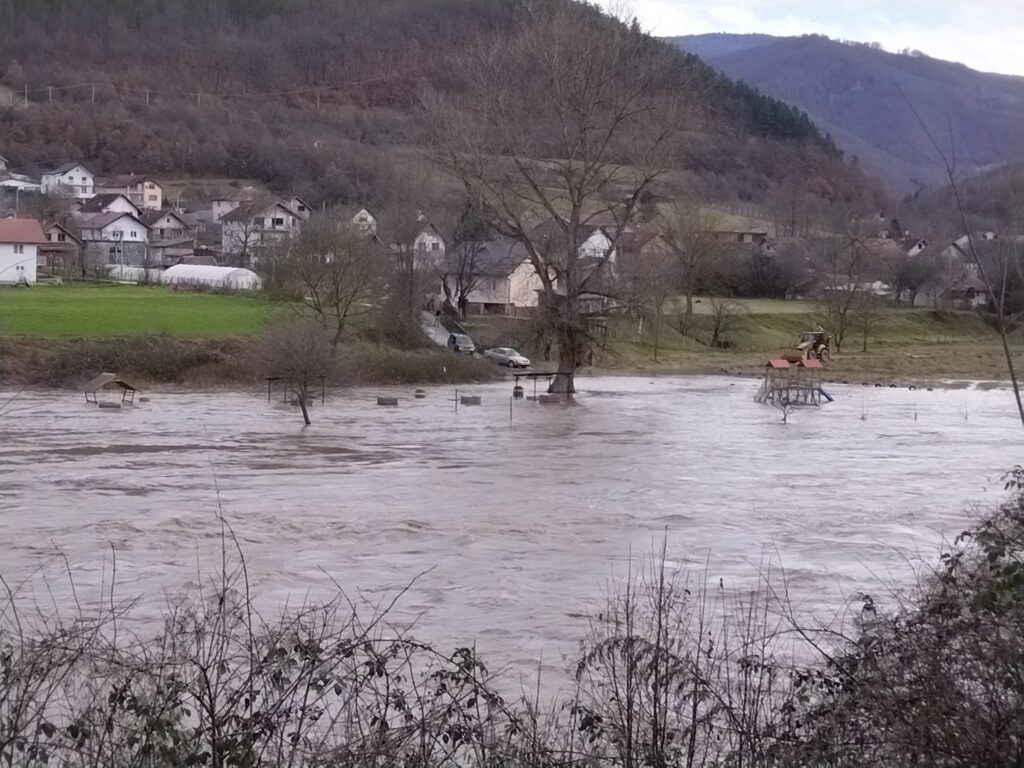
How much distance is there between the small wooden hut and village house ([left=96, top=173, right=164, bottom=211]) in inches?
2102

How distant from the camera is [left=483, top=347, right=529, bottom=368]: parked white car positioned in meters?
51.2

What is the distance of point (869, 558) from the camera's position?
579 inches

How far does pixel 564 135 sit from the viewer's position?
4181cm

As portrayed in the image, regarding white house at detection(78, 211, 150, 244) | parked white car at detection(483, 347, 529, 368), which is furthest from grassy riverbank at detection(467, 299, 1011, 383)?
white house at detection(78, 211, 150, 244)

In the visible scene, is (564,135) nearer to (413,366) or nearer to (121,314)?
(413,366)

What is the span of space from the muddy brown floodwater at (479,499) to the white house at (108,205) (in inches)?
1533

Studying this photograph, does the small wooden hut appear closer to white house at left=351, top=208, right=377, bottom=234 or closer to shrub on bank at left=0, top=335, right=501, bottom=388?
shrub on bank at left=0, top=335, right=501, bottom=388

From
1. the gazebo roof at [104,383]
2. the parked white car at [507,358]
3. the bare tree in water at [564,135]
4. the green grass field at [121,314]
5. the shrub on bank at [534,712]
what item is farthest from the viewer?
the parked white car at [507,358]

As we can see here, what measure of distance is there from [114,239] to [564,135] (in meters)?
37.5

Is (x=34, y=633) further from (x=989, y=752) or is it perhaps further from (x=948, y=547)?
(x=948, y=547)

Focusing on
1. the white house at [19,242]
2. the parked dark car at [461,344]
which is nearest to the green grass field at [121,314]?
the parked dark car at [461,344]

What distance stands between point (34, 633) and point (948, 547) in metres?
10.6

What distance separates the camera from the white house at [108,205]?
72831 millimetres

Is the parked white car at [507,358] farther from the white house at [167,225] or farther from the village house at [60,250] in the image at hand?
the white house at [167,225]
